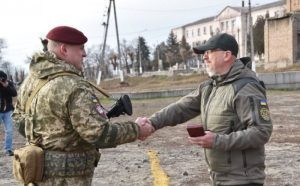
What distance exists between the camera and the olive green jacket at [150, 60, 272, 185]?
3.64 m

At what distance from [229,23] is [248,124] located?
12179 cm

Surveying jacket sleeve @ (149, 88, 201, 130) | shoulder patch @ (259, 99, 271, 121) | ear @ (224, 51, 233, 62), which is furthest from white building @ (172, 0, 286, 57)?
shoulder patch @ (259, 99, 271, 121)

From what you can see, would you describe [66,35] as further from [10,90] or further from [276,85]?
[276,85]

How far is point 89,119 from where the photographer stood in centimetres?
355

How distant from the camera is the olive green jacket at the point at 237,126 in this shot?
11.9 feet

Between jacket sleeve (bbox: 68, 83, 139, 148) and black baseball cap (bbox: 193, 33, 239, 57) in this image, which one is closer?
jacket sleeve (bbox: 68, 83, 139, 148)

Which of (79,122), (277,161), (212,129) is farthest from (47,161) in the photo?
(277,161)

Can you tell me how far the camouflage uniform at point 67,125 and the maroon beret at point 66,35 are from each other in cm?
13

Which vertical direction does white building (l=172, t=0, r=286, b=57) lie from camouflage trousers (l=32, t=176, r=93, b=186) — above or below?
above

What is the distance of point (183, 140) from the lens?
38.1ft

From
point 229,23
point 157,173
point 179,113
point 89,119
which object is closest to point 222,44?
point 179,113

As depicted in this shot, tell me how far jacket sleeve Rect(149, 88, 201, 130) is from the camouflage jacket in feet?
1.93

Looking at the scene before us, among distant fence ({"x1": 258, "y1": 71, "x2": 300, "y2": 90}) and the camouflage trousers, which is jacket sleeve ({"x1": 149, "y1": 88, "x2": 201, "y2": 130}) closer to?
the camouflage trousers

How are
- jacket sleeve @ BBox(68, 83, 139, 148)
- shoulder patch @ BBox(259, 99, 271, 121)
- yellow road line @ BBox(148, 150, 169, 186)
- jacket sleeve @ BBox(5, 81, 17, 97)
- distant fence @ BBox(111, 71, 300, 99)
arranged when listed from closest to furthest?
jacket sleeve @ BBox(68, 83, 139, 148)
shoulder patch @ BBox(259, 99, 271, 121)
yellow road line @ BBox(148, 150, 169, 186)
jacket sleeve @ BBox(5, 81, 17, 97)
distant fence @ BBox(111, 71, 300, 99)
